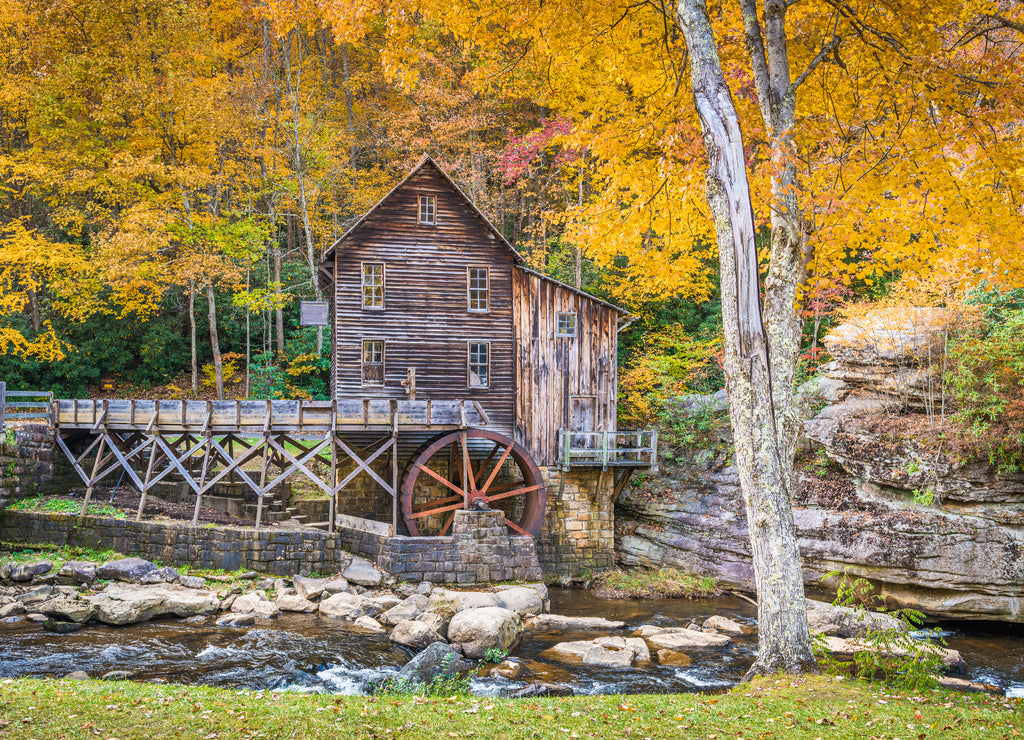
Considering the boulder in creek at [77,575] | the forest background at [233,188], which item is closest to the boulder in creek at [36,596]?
the boulder in creek at [77,575]

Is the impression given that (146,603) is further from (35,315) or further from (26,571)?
(35,315)

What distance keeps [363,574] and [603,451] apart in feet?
21.8

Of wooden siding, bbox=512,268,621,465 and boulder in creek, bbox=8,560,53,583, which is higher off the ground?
wooden siding, bbox=512,268,621,465

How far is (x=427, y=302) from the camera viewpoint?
18.4m

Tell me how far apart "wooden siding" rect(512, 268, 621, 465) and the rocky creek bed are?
499 centimetres

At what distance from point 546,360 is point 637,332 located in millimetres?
6657

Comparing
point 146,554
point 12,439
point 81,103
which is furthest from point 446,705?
point 81,103

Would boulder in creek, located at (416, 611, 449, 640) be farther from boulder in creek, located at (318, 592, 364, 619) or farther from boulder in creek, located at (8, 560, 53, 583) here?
boulder in creek, located at (8, 560, 53, 583)

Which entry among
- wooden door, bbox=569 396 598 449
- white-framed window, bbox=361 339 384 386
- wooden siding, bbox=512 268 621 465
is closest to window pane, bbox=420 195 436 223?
wooden siding, bbox=512 268 621 465

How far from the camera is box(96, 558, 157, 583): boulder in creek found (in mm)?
13477

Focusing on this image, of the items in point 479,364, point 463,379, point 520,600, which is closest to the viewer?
point 520,600

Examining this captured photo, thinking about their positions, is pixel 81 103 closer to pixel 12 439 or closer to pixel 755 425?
pixel 12 439

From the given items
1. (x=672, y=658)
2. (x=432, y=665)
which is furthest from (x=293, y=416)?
(x=672, y=658)

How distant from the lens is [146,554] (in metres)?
15.1
